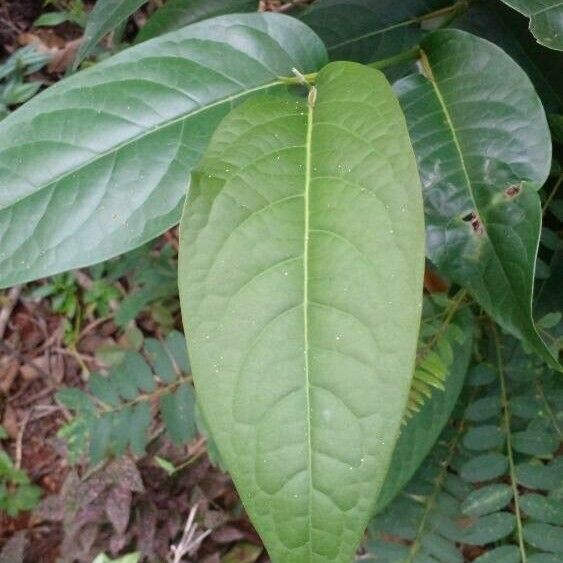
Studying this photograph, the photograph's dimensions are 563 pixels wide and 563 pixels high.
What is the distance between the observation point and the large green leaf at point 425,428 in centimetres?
100

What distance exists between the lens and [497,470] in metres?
1.02

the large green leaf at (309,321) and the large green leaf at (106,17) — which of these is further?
the large green leaf at (106,17)

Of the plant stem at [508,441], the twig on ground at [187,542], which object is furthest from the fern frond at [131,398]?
the plant stem at [508,441]

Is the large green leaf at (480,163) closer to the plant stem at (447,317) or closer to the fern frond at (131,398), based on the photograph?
the plant stem at (447,317)

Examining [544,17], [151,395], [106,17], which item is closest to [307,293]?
[544,17]

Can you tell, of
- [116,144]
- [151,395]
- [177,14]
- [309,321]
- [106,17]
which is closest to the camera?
[309,321]

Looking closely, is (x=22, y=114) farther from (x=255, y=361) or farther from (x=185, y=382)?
(x=185, y=382)

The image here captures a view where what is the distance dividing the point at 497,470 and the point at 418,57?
23.1 inches

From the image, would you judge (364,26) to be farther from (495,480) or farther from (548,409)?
(495,480)

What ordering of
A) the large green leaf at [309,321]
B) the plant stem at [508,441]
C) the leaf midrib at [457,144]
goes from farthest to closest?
the plant stem at [508,441] < the leaf midrib at [457,144] < the large green leaf at [309,321]

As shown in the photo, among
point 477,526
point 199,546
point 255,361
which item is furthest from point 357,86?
point 199,546

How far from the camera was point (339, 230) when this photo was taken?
0.57 m

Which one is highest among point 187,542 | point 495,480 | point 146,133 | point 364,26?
point 146,133

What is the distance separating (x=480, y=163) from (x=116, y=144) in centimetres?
38
